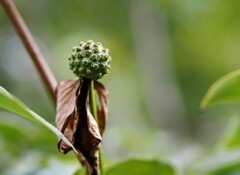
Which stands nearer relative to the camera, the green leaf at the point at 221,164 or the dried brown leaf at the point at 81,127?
the dried brown leaf at the point at 81,127

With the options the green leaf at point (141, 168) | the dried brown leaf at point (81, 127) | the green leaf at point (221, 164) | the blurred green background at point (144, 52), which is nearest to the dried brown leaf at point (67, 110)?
the dried brown leaf at point (81, 127)

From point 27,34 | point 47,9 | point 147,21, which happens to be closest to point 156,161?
point 27,34

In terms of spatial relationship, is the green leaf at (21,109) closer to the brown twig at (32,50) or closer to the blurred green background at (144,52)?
the brown twig at (32,50)

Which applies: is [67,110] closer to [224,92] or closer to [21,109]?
[21,109]

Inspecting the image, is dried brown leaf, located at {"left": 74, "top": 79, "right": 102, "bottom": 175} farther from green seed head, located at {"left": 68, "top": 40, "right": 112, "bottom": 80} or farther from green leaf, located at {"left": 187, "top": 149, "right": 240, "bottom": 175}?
green leaf, located at {"left": 187, "top": 149, "right": 240, "bottom": 175}

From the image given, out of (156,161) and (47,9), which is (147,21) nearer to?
(47,9)

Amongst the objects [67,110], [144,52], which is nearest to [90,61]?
[67,110]
